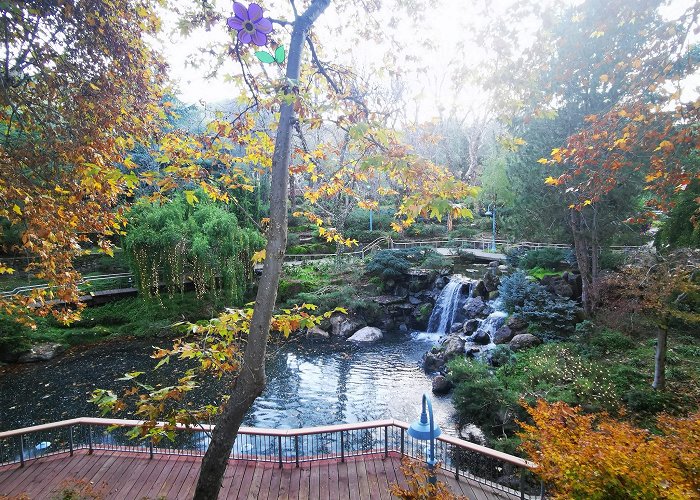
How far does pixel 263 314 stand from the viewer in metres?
3.40

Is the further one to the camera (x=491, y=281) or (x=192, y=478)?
(x=491, y=281)

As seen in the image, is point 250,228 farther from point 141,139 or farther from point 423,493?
point 423,493

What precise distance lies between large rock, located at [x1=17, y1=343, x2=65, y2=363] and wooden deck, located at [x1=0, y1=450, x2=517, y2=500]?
30.6ft

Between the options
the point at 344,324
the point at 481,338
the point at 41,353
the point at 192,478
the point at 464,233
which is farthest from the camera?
the point at 464,233

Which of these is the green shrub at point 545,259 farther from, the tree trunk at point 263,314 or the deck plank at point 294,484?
the tree trunk at point 263,314

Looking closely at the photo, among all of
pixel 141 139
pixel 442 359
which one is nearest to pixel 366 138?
pixel 141 139

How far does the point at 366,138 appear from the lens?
308cm

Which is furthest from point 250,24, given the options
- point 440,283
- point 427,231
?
point 427,231

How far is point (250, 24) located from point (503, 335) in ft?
42.2

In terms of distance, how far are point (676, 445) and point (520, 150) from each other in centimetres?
1267

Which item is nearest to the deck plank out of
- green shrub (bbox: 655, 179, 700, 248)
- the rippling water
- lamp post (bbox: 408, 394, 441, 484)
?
lamp post (bbox: 408, 394, 441, 484)

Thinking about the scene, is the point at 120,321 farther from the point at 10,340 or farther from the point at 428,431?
the point at 428,431

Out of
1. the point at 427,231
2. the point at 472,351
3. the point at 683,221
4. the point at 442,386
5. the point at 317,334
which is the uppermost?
the point at 427,231

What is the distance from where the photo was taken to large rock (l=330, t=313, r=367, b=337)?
683 inches
